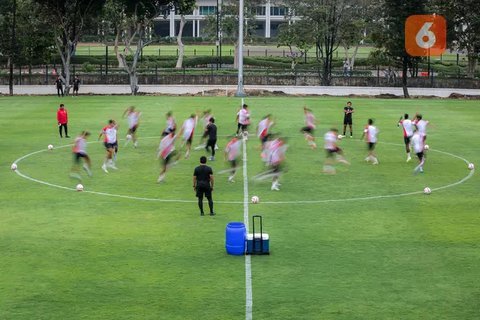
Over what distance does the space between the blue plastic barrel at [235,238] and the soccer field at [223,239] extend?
227 mm

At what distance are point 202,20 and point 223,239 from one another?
122m

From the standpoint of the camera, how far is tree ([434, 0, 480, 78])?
69.1 metres

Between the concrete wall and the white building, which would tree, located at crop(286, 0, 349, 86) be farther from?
the white building

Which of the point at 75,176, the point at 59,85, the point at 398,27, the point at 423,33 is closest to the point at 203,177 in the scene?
the point at 75,176

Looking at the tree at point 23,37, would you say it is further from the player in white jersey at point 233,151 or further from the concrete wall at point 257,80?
the player in white jersey at point 233,151

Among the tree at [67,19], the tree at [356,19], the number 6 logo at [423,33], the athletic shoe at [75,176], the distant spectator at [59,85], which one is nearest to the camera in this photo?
the athletic shoe at [75,176]

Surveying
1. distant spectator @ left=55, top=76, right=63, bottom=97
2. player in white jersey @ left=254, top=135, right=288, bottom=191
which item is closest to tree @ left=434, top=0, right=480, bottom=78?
distant spectator @ left=55, top=76, right=63, bottom=97

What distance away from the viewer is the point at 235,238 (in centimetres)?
2069

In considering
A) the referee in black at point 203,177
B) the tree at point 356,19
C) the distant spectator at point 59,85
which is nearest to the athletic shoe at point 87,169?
the referee in black at point 203,177

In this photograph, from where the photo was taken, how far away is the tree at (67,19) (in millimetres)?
66875

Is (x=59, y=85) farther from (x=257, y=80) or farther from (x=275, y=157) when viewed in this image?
(x=275, y=157)

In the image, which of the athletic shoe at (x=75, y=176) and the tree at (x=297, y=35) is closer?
the athletic shoe at (x=75, y=176)

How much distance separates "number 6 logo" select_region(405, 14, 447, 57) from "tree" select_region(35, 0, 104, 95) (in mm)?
26384

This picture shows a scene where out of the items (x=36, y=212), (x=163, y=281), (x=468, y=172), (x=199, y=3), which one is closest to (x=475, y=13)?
(x=468, y=172)
